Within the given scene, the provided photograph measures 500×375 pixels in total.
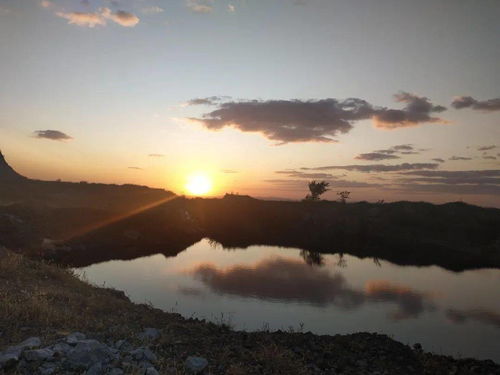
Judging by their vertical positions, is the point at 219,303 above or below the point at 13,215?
below

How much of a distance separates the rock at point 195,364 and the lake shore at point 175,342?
0.41 ft

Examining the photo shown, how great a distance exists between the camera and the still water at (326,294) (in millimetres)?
23062

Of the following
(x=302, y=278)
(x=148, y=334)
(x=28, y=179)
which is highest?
(x=28, y=179)

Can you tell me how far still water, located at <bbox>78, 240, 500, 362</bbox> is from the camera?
23062 mm

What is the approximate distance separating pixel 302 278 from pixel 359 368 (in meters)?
24.2

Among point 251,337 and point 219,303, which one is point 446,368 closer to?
point 251,337

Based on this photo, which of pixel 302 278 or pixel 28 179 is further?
pixel 28 179

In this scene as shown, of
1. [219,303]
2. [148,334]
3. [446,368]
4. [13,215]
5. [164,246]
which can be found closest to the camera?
[148,334]

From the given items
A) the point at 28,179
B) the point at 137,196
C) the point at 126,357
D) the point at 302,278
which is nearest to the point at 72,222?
the point at 302,278

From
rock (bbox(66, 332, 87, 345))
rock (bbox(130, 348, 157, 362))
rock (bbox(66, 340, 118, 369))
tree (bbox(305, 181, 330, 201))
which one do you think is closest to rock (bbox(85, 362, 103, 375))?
rock (bbox(66, 340, 118, 369))

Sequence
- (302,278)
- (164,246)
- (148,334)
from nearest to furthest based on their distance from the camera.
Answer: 1. (148,334)
2. (302,278)
3. (164,246)

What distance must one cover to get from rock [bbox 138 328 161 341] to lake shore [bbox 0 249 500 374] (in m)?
0.12

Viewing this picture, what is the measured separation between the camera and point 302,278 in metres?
38.2

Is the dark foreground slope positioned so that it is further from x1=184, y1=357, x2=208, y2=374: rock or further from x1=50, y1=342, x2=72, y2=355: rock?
x1=184, y1=357, x2=208, y2=374: rock
